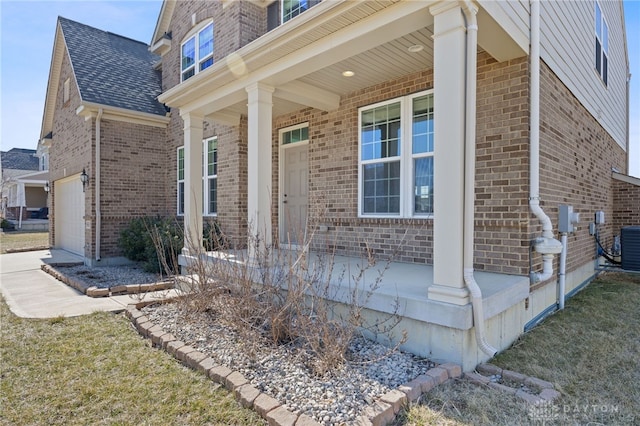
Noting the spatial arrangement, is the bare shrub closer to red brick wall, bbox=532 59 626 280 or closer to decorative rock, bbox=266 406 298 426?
decorative rock, bbox=266 406 298 426

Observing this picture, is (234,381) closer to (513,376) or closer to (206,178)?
(513,376)

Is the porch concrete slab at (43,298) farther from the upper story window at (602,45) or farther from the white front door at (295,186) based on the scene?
the upper story window at (602,45)

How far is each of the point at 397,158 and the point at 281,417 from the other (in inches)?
171

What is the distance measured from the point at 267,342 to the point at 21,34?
8.34 m

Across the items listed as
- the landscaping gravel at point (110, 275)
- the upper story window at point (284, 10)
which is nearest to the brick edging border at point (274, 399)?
the landscaping gravel at point (110, 275)

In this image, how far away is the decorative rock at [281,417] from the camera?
2.41m

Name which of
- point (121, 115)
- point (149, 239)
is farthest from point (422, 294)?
point (121, 115)

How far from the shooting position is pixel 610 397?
2943mm

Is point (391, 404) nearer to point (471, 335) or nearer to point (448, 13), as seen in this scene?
point (471, 335)

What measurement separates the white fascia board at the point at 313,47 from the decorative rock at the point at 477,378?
11.0 feet

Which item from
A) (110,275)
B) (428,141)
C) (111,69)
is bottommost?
(110,275)

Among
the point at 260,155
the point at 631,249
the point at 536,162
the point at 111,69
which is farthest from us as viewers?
the point at 111,69

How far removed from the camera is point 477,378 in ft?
10.4

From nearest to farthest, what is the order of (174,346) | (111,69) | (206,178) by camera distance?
(174,346) < (206,178) < (111,69)
